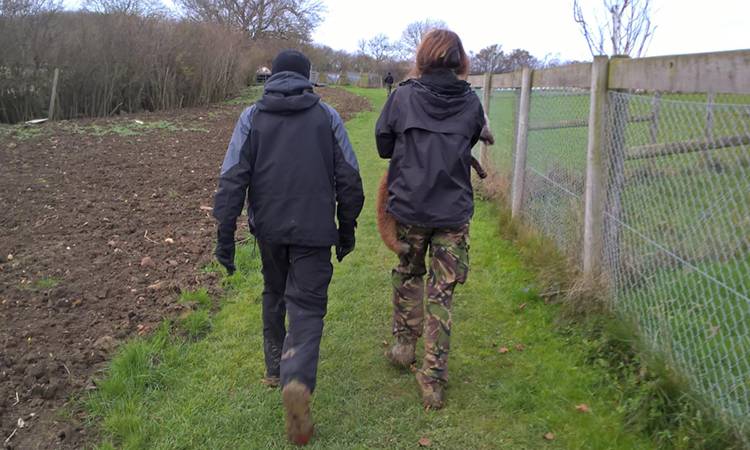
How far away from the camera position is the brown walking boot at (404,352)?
3.88 meters

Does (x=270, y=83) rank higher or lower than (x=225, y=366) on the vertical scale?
higher

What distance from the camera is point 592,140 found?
14.1 feet

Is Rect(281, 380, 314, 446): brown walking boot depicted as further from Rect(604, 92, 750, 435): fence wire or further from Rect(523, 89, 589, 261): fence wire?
Rect(523, 89, 589, 261): fence wire

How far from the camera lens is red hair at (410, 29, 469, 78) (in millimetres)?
3404

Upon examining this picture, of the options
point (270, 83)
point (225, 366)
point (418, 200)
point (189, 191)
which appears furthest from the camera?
point (189, 191)

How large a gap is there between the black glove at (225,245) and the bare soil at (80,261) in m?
1.19

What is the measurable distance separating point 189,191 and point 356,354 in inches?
228

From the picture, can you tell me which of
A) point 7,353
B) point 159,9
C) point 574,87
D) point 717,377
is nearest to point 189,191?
point 7,353

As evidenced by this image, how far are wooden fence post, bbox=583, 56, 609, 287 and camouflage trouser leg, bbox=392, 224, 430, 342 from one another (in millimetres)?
1346

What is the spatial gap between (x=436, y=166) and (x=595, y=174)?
151cm

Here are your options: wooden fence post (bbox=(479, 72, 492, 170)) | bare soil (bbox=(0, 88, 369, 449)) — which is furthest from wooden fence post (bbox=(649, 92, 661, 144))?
wooden fence post (bbox=(479, 72, 492, 170))

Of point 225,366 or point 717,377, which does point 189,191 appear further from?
point 717,377

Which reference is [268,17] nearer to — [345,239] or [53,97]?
[53,97]

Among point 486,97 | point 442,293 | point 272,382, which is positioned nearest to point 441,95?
point 442,293
